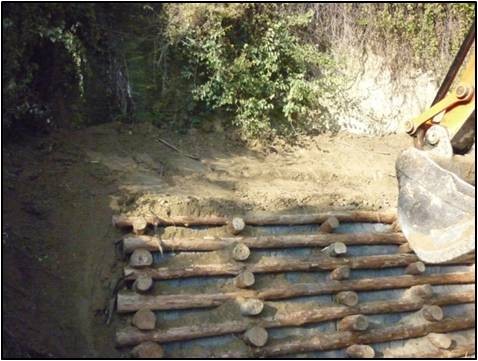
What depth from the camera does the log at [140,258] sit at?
5.72 meters

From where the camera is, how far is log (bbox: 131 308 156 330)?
17.7ft

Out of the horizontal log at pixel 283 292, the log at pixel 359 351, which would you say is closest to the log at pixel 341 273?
the horizontal log at pixel 283 292

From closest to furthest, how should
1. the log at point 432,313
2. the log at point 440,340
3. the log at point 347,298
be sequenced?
the log at point 347,298
the log at point 440,340
the log at point 432,313

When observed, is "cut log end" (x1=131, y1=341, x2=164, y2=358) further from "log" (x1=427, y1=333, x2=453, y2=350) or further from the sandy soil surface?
"log" (x1=427, y1=333, x2=453, y2=350)

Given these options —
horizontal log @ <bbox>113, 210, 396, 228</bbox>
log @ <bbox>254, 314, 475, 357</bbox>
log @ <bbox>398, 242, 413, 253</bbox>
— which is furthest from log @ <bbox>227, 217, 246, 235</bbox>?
log @ <bbox>398, 242, 413, 253</bbox>

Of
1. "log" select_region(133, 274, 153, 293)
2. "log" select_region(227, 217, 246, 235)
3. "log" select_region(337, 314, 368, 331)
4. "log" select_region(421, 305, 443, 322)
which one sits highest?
"log" select_region(227, 217, 246, 235)

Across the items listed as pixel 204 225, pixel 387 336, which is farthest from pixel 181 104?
pixel 387 336

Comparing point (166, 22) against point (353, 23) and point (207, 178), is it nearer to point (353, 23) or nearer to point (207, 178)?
point (207, 178)

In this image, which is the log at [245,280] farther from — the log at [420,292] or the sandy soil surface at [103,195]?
the log at [420,292]

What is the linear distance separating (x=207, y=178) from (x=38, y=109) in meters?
2.05

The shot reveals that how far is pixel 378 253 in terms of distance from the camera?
6824mm

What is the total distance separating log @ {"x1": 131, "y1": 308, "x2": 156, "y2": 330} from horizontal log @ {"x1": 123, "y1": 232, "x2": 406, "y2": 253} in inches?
24.9

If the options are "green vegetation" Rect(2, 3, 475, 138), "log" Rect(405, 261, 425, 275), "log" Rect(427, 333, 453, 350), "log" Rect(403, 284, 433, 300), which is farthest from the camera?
"green vegetation" Rect(2, 3, 475, 138)

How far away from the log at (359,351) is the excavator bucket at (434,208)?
207 cm
